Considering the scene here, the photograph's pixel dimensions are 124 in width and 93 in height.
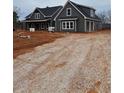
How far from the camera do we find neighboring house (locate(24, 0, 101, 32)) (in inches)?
85.9

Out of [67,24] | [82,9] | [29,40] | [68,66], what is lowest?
[68,66]

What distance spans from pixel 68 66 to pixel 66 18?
35 centimetres

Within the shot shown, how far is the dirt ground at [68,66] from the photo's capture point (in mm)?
2072

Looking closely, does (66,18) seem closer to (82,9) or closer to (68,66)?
(82,9)

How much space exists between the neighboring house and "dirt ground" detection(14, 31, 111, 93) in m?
0.06

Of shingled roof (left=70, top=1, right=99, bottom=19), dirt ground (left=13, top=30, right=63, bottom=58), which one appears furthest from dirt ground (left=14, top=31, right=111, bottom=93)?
shingled roof (left=70, top=1, right=99, bottom=19)

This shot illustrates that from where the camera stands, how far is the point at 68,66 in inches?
85.5

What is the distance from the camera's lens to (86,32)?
223cm

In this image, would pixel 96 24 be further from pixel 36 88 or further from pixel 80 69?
pixel 36 88

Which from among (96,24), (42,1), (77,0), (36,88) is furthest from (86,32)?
(36,88)

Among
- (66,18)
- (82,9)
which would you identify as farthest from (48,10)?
(82,9)

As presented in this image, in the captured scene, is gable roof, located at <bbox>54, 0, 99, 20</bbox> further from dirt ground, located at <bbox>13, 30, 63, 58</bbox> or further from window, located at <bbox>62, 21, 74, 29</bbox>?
dirt ground, located at <bbox>13, 30, 63, 58</bbox>

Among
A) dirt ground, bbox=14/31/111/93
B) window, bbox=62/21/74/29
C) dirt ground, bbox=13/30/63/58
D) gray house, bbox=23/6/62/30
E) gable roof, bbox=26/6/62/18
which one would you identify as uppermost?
gable roof, bbox=26/6/62/18

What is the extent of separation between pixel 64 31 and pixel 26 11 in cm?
32
